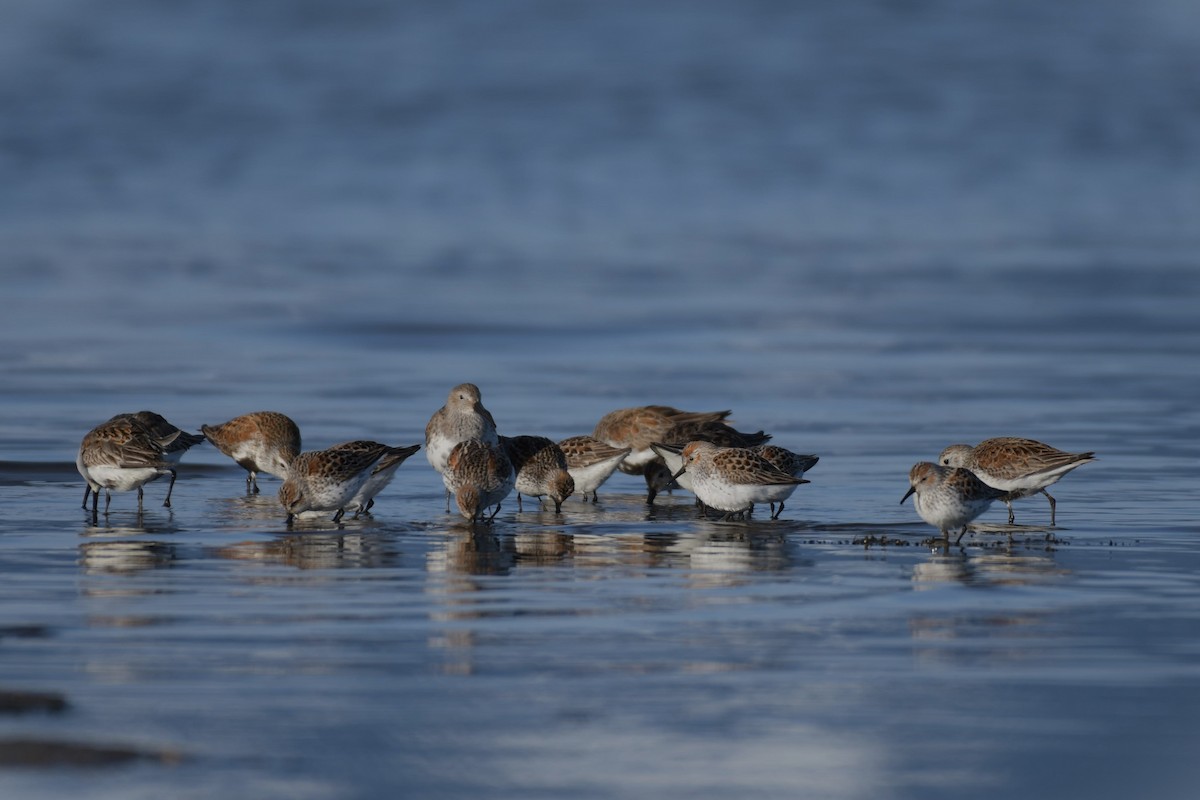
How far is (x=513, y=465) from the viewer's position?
17562 mm

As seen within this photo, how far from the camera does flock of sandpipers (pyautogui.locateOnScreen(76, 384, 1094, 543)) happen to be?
15633 millimetres

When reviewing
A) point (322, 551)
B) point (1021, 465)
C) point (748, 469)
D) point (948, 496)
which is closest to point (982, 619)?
point (948, 496)

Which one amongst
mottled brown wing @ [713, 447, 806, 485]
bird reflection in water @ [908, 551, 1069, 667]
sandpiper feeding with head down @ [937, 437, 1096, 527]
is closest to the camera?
bird reflection in water @ [908, 551, 1069, 667]

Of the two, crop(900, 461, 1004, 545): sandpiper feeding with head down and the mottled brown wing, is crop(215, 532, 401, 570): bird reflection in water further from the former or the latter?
crop(900, 461, 1004, 545): sandpiper feeding with head down

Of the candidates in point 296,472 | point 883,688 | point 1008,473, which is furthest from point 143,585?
point 1008,473

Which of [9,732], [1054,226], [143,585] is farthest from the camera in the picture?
[1054,226]

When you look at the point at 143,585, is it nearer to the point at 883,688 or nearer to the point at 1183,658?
the point at 883,688

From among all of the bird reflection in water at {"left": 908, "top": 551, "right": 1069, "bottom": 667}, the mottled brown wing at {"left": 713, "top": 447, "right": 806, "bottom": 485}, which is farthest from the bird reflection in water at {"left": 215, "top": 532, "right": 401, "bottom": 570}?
the bird reflection in water at {"left": 908, "top": 551, "right": 1069, "bottom": 667}

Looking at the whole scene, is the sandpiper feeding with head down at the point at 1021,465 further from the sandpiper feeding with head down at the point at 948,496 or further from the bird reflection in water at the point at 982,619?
the bird reflection in water at the point at 982,619

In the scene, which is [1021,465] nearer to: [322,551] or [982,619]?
[982,619]

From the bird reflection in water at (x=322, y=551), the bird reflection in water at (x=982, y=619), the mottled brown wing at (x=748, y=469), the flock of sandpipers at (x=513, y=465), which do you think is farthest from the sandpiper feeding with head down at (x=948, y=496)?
the bird reflection in water at (x=322, y=551)

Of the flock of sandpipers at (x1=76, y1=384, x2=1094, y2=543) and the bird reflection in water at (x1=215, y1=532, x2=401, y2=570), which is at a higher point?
the flock of sandpipers at (x1=76, y1=384, x2=1094, y2=543)

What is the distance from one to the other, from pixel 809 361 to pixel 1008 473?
40.6ft

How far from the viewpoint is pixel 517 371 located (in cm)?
2692
